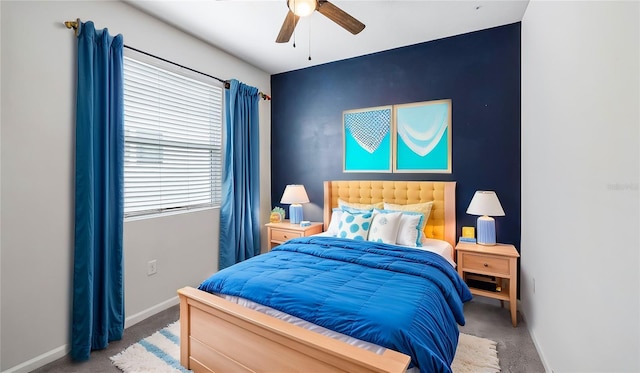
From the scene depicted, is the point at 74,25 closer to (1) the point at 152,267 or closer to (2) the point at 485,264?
(1) the point at 152,267

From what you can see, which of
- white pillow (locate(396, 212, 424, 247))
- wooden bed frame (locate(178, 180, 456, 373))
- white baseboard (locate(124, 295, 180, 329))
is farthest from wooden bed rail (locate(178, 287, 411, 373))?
white pillow (locate(396, 212, 424, 247))

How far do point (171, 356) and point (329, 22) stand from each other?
2.98 metres

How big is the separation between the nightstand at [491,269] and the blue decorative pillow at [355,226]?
2.77ft

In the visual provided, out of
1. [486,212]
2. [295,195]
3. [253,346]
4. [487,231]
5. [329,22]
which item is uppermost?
[329,22]

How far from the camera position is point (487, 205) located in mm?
2598

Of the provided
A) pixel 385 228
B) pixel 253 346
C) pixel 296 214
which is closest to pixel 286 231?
pixel 296 214

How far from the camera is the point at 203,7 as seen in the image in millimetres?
2479

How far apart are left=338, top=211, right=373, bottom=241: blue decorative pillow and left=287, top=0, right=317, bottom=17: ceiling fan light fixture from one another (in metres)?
1.84

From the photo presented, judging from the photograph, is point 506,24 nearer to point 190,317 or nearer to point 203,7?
point 203,7

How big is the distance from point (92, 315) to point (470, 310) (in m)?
3.11

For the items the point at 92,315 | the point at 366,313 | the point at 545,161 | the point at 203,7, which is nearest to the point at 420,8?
the point at 545,161

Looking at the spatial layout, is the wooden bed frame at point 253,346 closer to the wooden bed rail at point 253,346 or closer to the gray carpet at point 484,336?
the wooden bed rail at point 253,346

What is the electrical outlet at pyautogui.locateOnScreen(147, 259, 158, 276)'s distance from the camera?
103 inches

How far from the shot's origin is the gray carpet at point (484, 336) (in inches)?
76.1
